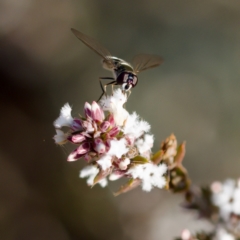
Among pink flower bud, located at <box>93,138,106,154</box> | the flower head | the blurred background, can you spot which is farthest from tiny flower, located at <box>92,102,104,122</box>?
the blurred background

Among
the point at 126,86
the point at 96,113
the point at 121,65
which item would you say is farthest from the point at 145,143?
the point at 121,65

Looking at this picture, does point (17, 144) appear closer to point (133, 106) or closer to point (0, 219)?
point (0, 219)

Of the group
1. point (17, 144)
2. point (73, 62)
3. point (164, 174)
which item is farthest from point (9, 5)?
point (164, 174)

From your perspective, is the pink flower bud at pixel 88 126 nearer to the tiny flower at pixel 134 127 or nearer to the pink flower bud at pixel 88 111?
the pink flower bud at pixel 88 111

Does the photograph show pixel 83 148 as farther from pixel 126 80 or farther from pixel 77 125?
pixel 126 80

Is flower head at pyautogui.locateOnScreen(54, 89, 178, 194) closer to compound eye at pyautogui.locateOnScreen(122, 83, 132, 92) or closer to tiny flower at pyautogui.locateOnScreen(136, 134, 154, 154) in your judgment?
tiny flower at pyautogui.locateOnScreen(136, 134, 154, 154)

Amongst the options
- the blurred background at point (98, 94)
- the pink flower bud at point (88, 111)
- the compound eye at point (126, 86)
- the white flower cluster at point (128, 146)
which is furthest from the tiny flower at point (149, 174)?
the blurred background at point (98, 94)
